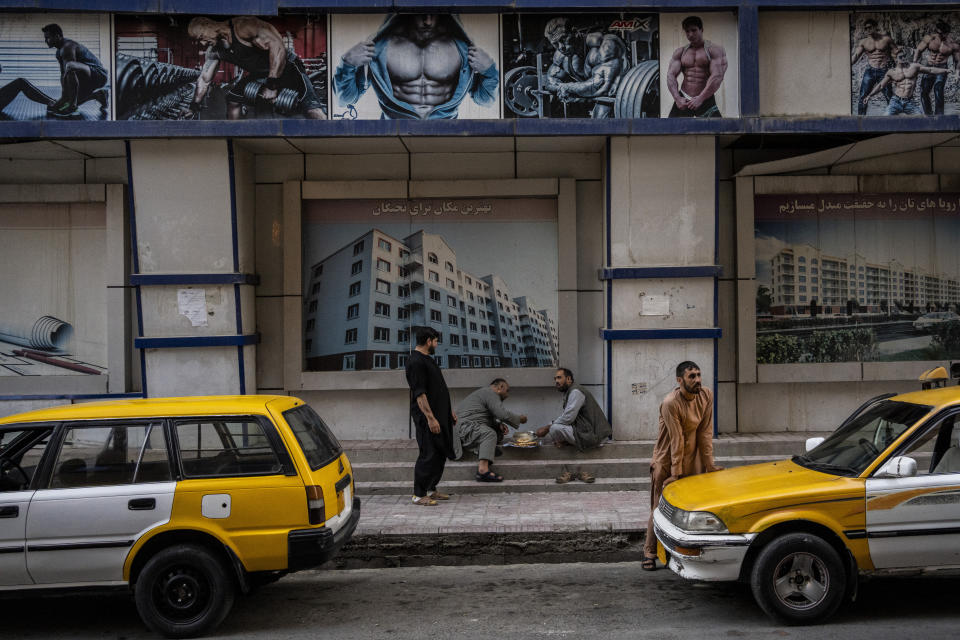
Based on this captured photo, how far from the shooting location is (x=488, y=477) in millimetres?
8578

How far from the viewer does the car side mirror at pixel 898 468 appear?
189 inches

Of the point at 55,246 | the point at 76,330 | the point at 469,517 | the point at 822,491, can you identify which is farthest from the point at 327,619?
the point at 55,246

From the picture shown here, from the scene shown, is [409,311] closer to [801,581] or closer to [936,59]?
[801,581]

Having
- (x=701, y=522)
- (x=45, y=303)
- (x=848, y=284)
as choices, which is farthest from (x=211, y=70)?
(x=848, y=284)

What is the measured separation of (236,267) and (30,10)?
3616 mm

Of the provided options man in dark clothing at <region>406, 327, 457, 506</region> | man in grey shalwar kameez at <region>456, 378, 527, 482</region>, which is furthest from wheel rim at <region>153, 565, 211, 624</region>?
man in grey shalwar kameez at <region>456, 378, 527, 482</region>

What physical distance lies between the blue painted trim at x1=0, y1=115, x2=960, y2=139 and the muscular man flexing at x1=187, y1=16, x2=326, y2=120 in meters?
0.23

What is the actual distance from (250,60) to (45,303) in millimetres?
4051

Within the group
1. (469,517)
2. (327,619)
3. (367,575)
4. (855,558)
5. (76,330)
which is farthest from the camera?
(76,330)

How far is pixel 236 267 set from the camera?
905 cm

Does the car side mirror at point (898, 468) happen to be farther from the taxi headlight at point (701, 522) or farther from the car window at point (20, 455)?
the car window at point (20, 455)

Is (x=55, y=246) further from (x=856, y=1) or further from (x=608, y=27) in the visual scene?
(x=856, y=1)

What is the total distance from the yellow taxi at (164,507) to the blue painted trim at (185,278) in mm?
3839

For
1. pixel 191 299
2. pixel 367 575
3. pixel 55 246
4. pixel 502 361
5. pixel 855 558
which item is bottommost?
pixel 367 575
